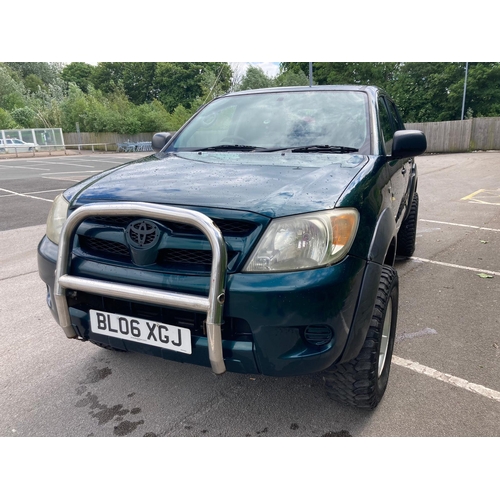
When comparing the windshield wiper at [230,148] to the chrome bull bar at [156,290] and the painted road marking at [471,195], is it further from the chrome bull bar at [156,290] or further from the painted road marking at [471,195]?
the painted road marking at [471,195]

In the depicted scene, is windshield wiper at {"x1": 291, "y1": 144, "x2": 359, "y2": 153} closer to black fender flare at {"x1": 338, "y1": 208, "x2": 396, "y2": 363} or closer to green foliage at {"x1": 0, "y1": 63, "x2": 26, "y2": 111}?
black fender flare at {"x1": 338, "y1": 208, "x2": 396, "y2": 363}

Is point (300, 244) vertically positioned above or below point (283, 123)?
below

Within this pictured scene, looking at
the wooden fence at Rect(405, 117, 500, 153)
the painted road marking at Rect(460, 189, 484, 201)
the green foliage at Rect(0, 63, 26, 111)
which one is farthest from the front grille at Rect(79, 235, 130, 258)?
the green foliage at Rect(0, 63, 26, 111)

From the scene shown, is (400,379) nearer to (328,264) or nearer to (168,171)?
(328,264)

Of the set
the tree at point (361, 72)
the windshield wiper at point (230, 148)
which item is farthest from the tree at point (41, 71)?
the windshield wiper at point (230, 148)

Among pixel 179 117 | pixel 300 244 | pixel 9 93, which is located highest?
pixel 9 93

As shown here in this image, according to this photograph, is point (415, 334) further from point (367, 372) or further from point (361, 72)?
point (361, 72)

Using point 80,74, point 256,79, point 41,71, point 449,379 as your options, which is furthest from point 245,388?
point 41,71

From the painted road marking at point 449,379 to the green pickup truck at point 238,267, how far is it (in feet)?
1.26

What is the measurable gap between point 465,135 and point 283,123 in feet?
81.9

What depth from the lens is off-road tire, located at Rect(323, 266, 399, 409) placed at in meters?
1.99

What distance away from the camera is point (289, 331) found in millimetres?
1704

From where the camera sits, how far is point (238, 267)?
5.62ft

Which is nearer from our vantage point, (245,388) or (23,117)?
(245,388)
